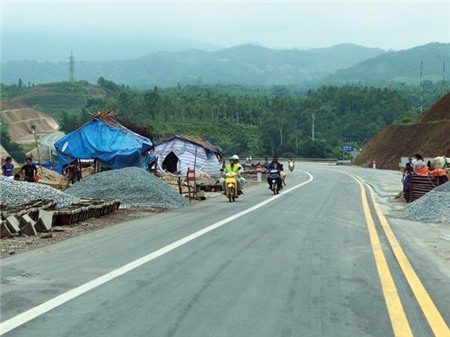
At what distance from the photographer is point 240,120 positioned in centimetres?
16212

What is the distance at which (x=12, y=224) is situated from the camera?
13.2m

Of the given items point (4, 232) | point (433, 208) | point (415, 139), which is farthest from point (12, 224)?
point (415, 139)

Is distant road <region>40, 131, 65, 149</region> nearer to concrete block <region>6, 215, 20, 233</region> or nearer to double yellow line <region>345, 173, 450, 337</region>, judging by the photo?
concrete block <region>6, 215, 20, 233</region>

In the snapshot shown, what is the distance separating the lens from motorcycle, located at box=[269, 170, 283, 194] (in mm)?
28203

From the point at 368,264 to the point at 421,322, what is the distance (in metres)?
3.26

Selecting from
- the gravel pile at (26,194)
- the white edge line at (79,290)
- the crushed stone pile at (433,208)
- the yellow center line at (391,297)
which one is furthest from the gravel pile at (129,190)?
the yellow center line at (391,297)

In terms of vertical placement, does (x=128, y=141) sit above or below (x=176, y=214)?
above

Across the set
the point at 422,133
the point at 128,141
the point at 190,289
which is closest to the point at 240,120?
the point at 422,133

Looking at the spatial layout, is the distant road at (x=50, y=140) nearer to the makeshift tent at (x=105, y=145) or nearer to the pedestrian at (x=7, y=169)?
the makeshift tent at (x=105, y=145)

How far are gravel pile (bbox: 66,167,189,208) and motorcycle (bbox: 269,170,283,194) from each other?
6835mm

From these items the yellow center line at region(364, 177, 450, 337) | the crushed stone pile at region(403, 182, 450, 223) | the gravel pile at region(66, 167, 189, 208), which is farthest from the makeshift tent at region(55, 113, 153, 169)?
the yellow center line at region(364, 177, 450, 337)

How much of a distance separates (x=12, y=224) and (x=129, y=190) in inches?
355

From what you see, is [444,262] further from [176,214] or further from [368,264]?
[176,214]

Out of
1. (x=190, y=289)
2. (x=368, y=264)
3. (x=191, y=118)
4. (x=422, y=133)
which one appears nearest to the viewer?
(x=190, y=289)
